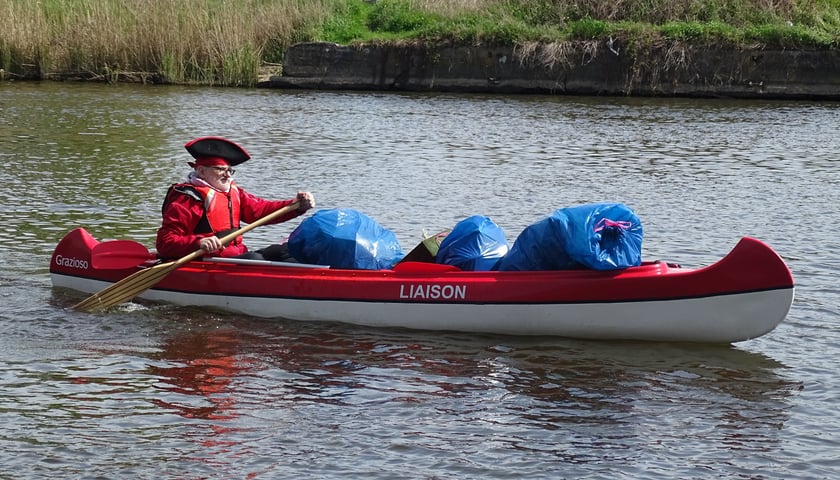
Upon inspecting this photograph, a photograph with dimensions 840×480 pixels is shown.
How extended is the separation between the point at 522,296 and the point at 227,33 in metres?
16.6

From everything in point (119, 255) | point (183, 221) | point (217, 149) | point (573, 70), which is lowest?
point (119, 255)

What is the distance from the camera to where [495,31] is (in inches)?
936

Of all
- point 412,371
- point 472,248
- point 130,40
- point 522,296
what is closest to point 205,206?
point 472,248

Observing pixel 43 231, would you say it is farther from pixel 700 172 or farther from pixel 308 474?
pixel 700 172

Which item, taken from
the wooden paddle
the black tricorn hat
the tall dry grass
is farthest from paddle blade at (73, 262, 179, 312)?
the tall dry grass

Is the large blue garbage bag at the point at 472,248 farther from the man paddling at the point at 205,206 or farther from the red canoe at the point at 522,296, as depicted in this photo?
the man paddling at the point at 205,206

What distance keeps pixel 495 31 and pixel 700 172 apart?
9277mm

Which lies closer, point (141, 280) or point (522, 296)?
point (522, 296)

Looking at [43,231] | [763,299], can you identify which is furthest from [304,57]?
[763,299]

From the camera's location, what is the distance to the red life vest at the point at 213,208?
856 cm

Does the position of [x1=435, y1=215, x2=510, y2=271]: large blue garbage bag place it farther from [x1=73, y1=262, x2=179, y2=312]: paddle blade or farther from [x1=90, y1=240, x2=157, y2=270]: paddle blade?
[x1=90, y1=240, x2=157, y2=270]: paddle blade

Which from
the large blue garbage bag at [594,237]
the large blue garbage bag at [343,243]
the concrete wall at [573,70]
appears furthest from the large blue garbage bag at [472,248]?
the concrete wall at [573,70]

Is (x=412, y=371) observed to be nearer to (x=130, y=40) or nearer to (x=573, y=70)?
(x=573, y=70)

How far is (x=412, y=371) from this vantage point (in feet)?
24.3
